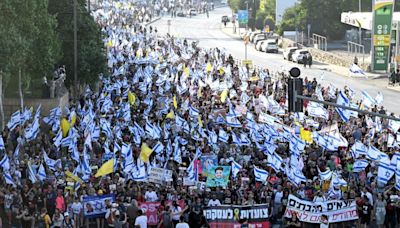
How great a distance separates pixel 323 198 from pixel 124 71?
27378 millimetres

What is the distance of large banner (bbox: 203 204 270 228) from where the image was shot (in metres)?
22.0

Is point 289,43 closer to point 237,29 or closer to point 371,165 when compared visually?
point 237,29

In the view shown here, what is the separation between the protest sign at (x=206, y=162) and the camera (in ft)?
85.7

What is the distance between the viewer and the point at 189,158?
27.8 meters

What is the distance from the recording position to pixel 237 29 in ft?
363

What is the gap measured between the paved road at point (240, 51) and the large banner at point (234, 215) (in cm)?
2549

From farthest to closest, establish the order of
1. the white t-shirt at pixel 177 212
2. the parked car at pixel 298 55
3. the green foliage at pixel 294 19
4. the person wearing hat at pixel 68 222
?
the green foliage at pixel 294 19 → the parked car at pixel 298 55 → the white t-shirt at pixel 177 212 → the person wearing hat at pixel 68 222

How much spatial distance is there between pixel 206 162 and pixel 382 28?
132 feet

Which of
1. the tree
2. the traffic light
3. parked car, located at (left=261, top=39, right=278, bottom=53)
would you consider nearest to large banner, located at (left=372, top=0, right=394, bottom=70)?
parked car, located at (left=261, top=39, right=278, bottom=53)

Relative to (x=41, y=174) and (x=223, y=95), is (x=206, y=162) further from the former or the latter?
(x=223, y=95)

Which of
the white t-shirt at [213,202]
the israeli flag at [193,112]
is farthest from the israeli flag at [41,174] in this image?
the israeli flag at [193,112]

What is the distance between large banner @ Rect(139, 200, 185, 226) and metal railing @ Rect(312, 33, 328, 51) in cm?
6018

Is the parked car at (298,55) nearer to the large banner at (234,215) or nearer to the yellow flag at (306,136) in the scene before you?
the yellow flag at (306,136)

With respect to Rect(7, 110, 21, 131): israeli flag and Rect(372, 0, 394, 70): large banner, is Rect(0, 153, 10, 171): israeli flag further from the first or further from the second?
Rect(372, 0, 394, 70): large banner
